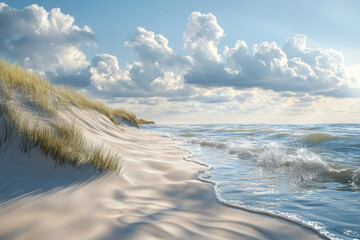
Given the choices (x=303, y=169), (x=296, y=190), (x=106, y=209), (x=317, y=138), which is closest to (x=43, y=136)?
(x=106, y=209)

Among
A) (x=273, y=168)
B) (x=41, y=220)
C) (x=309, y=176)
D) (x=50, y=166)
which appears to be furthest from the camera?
(x=273, y=168)

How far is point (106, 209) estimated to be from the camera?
2.11 meters

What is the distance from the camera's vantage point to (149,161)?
4277mm

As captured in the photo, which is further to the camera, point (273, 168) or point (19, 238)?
point (273, 168)

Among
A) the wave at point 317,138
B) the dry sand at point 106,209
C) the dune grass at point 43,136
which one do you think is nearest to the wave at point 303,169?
the dry sand at point 106,209

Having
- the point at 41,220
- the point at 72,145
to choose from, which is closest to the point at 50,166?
the point at 72,145

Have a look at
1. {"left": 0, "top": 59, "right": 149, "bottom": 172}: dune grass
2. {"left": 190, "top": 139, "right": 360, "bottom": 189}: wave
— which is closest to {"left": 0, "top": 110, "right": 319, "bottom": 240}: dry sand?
{"left": 0, "top": 59, "right": 149, "bottom": 172}: dune grass

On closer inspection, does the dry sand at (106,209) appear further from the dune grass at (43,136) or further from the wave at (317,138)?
the wave at (317,138)

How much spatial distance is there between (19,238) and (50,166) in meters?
1.14

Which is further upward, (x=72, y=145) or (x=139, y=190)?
(x=72, y=145)

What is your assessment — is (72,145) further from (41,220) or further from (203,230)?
(203,230)

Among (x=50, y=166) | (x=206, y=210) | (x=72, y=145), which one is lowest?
(x=206, y=210)

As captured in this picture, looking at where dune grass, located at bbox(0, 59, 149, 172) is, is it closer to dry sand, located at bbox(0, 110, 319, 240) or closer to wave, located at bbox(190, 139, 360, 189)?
dry sand, located at bbox(0, 110, 319, 240)

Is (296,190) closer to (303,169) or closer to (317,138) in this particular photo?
(303,169)
